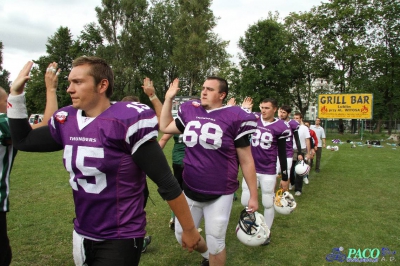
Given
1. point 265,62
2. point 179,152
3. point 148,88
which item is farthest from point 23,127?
point 265,62

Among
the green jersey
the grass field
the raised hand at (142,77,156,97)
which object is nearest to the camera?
the raised hand at (142,77,156,97)

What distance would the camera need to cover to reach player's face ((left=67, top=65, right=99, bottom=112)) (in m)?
2.11

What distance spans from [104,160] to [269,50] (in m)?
36.9

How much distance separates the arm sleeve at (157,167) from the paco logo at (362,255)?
12.2 feet

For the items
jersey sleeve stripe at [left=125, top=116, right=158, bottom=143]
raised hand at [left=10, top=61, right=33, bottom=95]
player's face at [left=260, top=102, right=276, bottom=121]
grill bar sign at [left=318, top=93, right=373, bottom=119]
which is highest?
grill bar sign at [left=318, top=93, right=373, bottom=119]

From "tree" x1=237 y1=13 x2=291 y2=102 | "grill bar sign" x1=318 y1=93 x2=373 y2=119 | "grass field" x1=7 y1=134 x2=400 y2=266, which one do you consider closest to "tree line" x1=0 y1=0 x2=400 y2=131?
"tree" x1=237 y1=13 x2=291 y2=102

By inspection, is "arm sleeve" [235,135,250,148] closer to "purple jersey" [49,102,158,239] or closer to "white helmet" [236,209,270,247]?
"white helmet" [236,209,270,247]

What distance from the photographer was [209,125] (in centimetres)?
360

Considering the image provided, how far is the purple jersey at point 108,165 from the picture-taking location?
2.01 m

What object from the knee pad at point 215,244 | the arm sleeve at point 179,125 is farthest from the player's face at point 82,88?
the knee pad at point 215,244

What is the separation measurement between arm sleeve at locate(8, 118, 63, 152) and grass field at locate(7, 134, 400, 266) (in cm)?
281

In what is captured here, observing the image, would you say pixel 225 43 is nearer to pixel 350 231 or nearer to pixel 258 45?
pixel 258 45

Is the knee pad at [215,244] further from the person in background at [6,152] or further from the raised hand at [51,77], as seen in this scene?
the raised hand at [51,77]

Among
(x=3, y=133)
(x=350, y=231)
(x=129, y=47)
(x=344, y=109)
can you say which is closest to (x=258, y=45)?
(x=344, y=109)
